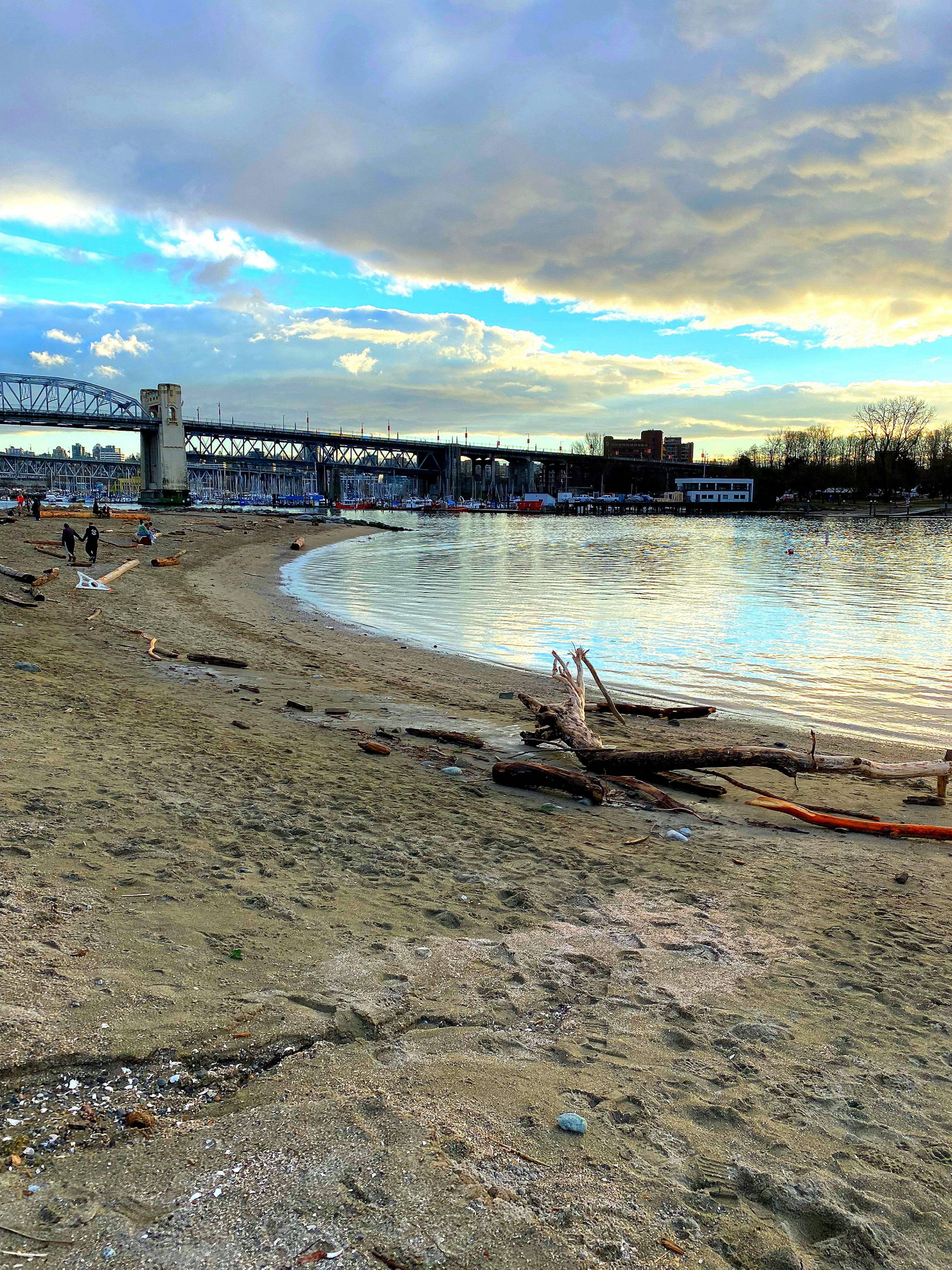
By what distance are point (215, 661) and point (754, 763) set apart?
385 inches

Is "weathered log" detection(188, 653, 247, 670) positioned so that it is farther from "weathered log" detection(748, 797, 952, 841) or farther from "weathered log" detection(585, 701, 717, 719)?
"weathered log" detection(748, 797, 952, 841)

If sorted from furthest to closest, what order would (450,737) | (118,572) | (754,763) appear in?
1. (118,572)
2. (450,737)
3. (754,763)

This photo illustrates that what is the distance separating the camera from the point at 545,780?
8.69 meters

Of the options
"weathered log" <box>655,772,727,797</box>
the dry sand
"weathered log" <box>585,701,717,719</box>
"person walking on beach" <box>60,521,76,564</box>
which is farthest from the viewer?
"person walking on beach" <box>60,521,76,564</box>

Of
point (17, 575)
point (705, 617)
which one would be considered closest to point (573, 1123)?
point (17, 575)

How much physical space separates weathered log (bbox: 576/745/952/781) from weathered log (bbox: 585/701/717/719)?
2.89 meters

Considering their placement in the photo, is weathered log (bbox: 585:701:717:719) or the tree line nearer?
weathered log (bbox: 585:701:717:719)

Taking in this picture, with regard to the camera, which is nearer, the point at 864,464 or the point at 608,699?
the point at 608,699

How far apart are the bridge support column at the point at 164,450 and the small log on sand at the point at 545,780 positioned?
11645 cm

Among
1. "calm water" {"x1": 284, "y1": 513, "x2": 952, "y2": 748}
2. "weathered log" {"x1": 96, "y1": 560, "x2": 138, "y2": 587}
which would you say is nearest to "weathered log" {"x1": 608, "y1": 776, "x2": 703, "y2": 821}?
"calm water" {"x1": 284, "y1": 513, "x2": 952, "y2": 748}

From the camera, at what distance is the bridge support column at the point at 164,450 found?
11506 cm

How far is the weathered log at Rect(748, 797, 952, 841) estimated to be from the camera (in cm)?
796

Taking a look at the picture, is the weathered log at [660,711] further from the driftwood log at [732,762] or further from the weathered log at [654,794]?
the weathered log at [654,794]

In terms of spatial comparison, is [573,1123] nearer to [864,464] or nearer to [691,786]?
[691,786]
